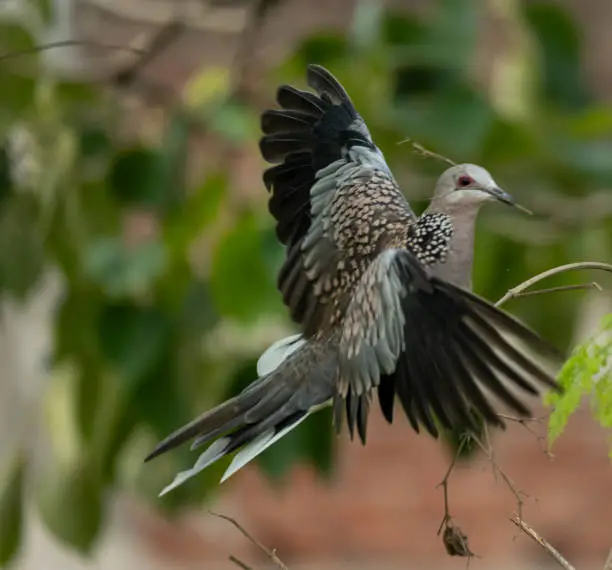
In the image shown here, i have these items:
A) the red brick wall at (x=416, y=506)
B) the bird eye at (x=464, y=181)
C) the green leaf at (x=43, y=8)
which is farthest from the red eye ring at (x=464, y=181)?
the red brick wall at (x=416, y=506)

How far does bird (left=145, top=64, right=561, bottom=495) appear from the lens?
0.37m

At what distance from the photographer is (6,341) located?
5.01ft

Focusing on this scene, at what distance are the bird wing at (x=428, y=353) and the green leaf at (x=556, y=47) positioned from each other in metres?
0.68

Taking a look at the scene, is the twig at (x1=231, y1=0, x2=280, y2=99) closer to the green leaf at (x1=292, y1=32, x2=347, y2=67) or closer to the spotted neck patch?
the green leaf at (x1=292, y1=32, x2=347, y2=67)

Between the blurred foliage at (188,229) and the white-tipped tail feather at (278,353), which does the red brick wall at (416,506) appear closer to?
the blurred foliage at (188,229)

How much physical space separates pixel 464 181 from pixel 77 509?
626mm

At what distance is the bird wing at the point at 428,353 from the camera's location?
0.36 metres

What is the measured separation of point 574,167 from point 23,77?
0.43 metres

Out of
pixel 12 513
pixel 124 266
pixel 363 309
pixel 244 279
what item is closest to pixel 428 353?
pixel 363 309

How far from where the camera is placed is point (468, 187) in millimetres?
437

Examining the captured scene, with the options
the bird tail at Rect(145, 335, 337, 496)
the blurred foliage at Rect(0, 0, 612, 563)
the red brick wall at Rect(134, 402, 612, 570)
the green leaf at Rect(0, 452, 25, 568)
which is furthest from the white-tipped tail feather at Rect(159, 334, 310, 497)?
the red brick wall at Rect(134, 402, 612, 570)

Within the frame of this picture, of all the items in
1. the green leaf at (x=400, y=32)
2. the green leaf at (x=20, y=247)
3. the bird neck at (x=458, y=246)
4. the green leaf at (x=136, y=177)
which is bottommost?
the green leaf at (x=20, y=247)

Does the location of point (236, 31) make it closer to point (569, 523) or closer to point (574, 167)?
point (574, 167)

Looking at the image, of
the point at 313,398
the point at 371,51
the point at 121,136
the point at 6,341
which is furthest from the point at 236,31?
the point at 313,398
